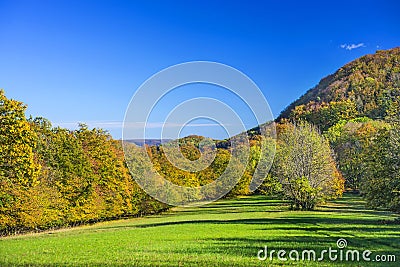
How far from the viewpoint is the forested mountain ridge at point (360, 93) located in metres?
114

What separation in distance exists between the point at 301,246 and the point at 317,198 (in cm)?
2881

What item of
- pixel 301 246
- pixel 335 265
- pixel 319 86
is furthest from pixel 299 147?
pixel 319 86

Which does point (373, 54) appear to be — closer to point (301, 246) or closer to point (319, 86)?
point (319, 86)

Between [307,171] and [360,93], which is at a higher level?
[360,93]

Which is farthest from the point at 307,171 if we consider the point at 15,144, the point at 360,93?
the point at 360,93

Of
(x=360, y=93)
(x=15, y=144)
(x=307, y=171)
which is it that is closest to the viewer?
(x=15, y=144)

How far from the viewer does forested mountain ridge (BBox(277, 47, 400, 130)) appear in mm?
114000

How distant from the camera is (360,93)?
12988 cm

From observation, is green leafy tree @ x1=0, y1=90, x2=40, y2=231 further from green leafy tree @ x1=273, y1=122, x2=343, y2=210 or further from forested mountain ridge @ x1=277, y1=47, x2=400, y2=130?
forested mountain ridge @ x1=277, y1=47, x2=400, y2=130

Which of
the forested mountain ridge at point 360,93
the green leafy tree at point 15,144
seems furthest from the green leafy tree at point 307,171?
the forested mountain ridge at point 360,93

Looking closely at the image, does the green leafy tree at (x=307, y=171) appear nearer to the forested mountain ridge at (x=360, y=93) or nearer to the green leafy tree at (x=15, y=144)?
the green leafy tree at (x=15, y=144)

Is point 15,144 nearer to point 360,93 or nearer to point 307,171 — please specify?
point 307,171

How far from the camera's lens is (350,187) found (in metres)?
76.6

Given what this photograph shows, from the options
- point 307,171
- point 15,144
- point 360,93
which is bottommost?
point 307,171
